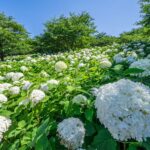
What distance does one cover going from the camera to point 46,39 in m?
31.1

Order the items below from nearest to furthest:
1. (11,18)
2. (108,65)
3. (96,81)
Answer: (96,81), (108,65), (11,18)

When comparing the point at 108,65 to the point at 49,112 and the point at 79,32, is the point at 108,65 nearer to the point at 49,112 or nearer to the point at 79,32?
the point at 49,112

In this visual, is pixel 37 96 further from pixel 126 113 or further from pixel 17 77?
pixel 17 77

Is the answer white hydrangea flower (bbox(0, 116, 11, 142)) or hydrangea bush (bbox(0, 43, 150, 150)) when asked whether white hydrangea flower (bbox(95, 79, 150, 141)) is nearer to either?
hydrangea bush (bbox(0, 43, 150, 150))

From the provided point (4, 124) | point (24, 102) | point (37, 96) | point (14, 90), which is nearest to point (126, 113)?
point (4, 124)

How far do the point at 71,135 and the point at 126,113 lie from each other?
53 cm

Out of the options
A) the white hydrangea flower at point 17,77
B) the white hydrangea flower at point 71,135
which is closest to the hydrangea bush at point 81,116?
the white hydrangea flower at point 71,135

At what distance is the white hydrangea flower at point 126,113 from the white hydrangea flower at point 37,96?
106 cm

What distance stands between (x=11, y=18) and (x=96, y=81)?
32.4 meters

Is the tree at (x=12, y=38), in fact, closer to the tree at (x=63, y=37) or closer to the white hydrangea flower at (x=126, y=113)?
the tree at (x=63, y=37)

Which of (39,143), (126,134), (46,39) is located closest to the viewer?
(126,134)

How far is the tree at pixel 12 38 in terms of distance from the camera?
1206 inches

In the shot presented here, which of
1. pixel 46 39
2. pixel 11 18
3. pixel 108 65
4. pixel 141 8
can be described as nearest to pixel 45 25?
pixel 46 39

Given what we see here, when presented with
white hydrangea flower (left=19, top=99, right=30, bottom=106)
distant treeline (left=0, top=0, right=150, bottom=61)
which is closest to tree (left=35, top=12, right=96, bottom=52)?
distant treeline (left=0, top=0, right=150, bottom=61)
